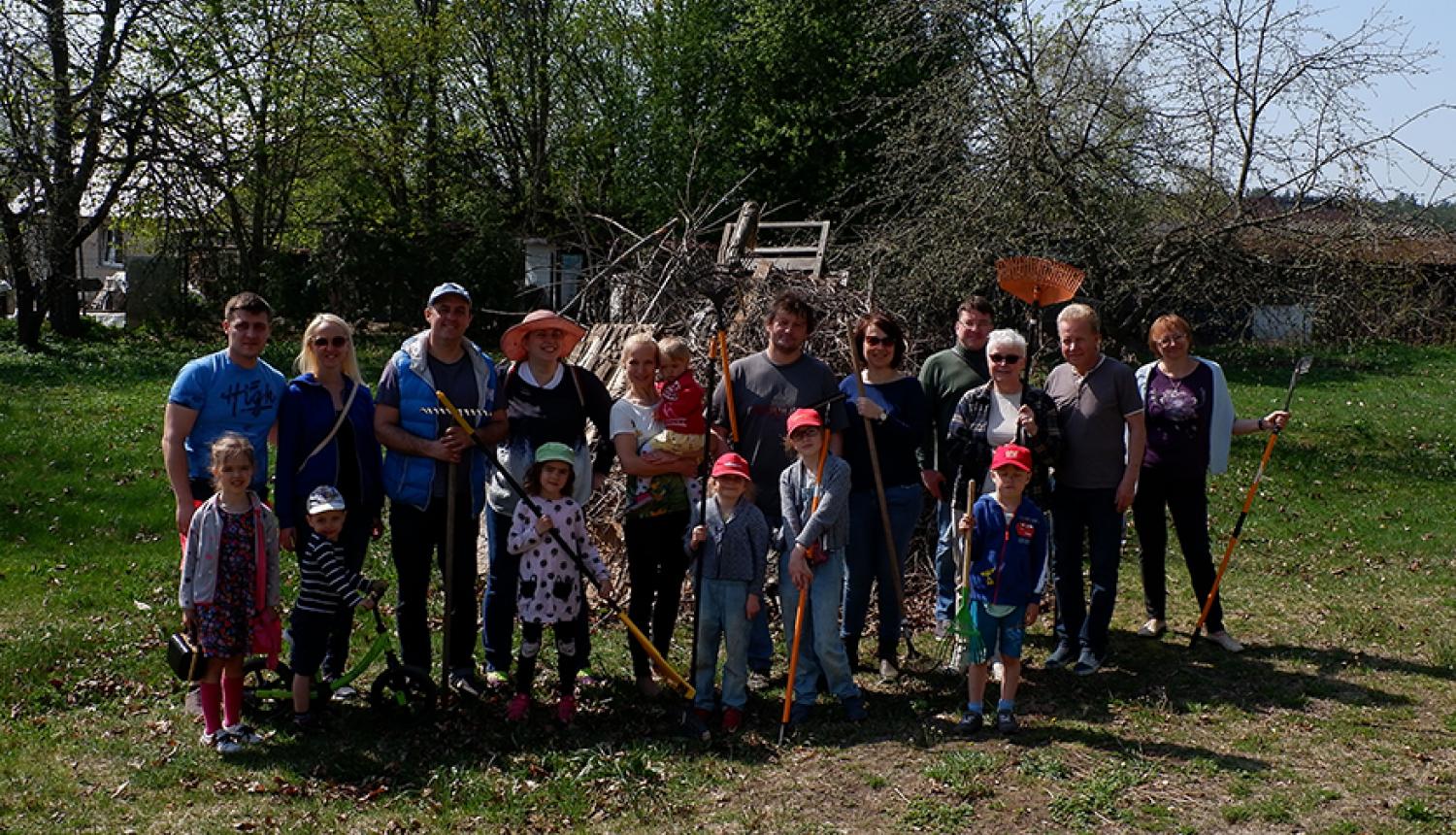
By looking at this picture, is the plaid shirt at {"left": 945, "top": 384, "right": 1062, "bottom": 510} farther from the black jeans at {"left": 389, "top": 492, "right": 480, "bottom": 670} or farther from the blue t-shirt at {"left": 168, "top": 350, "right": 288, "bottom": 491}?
the blue t-shirt at {"left": 168, "top": 350, "right": 288, "bottom": 491}

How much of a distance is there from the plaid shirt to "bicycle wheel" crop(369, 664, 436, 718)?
2.76 meters

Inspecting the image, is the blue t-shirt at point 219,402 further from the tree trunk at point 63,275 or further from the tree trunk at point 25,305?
the tree trunk at point 25,305

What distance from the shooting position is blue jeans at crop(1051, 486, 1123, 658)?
6.23 metres

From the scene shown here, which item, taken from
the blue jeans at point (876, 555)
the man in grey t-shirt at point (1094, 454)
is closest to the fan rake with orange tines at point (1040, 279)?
the man in grey t-shirt at point (1094, 454)

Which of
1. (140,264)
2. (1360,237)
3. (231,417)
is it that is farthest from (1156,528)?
(140,264)

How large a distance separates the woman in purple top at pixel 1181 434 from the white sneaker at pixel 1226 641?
22mm

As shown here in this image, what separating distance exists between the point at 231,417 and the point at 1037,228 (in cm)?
925

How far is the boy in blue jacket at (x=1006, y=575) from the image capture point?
5.41 metres

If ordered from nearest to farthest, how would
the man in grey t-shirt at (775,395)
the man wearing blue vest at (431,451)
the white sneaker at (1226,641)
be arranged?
the man wearing blue vest at (431,451)
the man in grey t-shirt at (775,395)
the white sneaker at (1226,641)

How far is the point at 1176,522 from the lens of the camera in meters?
6.85

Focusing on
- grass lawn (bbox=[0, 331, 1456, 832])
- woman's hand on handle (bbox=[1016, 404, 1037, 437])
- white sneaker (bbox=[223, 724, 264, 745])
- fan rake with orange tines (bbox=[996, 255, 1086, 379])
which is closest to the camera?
grass lawn (bbox=[0, 331, 1456, 832])

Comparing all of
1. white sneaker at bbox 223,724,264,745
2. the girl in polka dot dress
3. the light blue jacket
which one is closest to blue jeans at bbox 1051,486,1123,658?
the light blue jacket

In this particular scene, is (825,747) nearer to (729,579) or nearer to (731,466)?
(729,579)

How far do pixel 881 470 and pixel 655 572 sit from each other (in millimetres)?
1238
